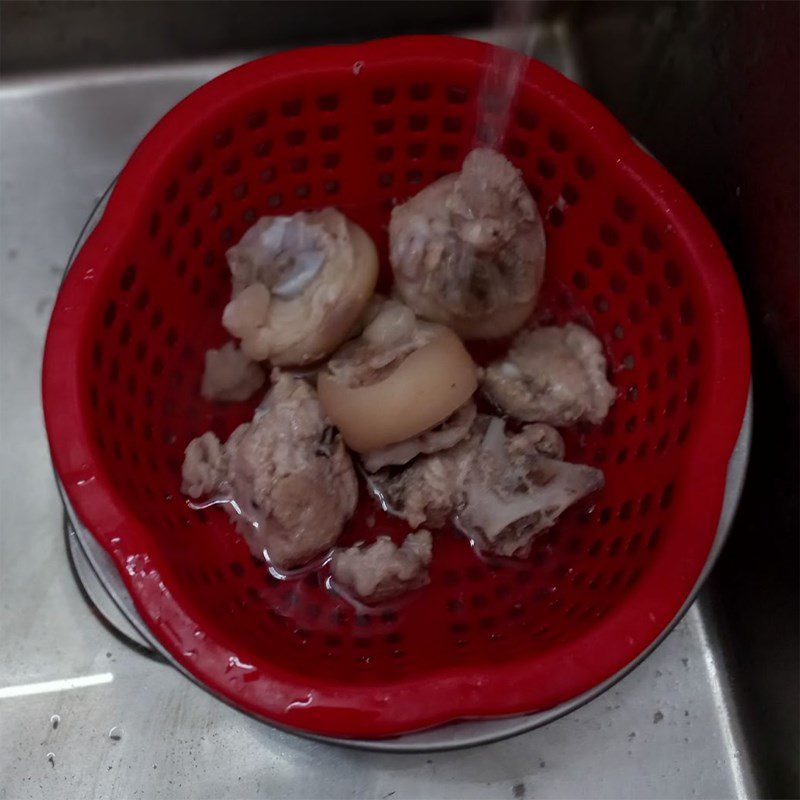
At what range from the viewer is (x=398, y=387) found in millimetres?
668

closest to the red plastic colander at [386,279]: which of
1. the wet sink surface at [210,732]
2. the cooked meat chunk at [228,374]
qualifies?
the cooked meat chunk at [228,374]

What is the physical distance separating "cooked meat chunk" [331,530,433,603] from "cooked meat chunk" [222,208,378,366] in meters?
0.18

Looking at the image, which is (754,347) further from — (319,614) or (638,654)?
(319,614)

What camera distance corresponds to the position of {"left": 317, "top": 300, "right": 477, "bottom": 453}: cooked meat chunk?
670 mm

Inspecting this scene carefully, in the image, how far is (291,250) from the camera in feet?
2.47

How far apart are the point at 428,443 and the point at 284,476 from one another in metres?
0.13

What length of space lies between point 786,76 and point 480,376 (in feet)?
1.13

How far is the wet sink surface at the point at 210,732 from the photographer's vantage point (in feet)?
2.36

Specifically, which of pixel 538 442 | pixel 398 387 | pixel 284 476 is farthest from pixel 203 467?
pixel 538 442

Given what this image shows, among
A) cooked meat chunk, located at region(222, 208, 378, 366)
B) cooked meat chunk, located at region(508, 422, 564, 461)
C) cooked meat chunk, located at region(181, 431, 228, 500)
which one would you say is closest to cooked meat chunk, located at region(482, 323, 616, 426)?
cooked meat chunk, located at region(508, 422, 564, 461)

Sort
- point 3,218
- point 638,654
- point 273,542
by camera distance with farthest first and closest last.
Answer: point 3,218
point 273,542
point 638,654

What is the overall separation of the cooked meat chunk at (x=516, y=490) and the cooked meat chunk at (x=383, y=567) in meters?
0.06

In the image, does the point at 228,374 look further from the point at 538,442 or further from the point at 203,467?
the point at 538,442

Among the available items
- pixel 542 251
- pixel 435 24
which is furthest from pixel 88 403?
pixel 435 24
